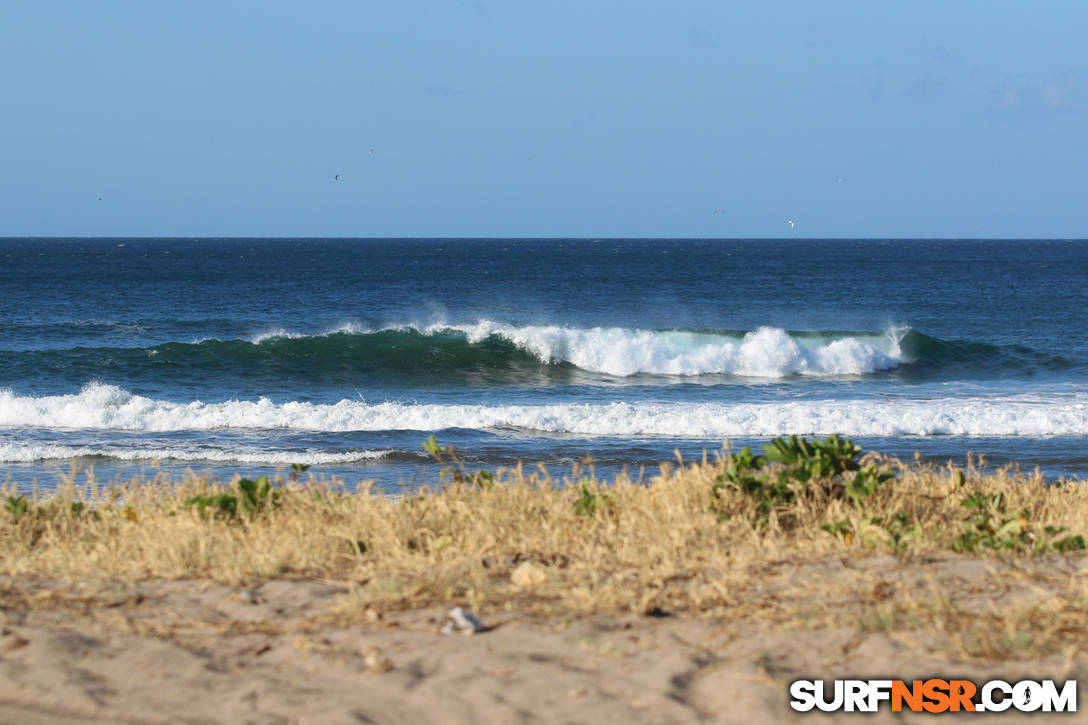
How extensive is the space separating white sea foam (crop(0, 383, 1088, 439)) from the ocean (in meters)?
0.04

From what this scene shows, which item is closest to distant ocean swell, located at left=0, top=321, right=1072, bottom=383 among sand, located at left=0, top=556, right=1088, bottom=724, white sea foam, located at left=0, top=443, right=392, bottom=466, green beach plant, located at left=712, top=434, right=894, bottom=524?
white sea foam, located at left=0, top=443, right=392, bottom=466

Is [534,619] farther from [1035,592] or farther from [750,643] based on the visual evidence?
[1035,592]

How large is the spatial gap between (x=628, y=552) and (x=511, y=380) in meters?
17.0

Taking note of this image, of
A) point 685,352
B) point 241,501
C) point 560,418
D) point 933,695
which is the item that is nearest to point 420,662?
point 933,695

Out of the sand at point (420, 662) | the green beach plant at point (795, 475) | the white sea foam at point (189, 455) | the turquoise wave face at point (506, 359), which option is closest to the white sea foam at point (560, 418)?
the white sea foam at point (189, 455)

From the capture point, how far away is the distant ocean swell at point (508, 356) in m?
21.9

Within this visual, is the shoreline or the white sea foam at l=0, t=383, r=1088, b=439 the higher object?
the shoreline

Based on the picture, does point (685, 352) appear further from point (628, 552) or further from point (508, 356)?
point (628, 552)

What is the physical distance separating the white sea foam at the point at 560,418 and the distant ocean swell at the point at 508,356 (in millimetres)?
5185

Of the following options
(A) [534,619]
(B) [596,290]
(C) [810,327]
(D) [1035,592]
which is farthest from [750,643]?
(B) [596,290]

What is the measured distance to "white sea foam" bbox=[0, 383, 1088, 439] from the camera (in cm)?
1487

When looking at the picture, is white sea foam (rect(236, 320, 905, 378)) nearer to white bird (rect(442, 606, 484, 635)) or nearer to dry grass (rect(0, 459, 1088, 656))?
dry grass (rect(0, 459, 1088, 656))

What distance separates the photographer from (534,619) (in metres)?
3.92

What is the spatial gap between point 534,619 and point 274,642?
939 millimetres
